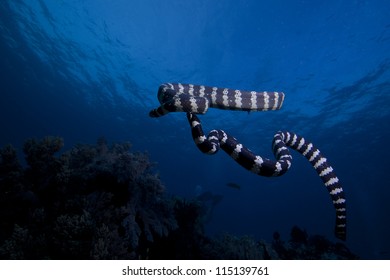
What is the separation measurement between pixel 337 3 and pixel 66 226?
62.8ft

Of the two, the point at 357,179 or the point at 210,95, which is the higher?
the point at 357,179

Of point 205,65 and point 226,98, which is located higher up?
point 205,65

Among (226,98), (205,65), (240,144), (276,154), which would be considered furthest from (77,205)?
(205,65)

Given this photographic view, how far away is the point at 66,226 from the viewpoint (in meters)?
4.56

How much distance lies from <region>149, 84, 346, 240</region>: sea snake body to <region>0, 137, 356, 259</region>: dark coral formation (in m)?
1.96

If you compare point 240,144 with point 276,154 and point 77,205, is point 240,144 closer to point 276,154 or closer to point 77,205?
point 276,154

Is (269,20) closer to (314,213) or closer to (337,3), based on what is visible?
(337,3)

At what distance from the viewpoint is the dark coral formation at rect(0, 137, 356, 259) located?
4.55m

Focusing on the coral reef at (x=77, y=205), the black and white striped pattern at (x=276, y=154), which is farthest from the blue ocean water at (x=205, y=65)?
the coral reef at (x=77, y=205)

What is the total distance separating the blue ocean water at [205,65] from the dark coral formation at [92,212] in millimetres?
8442

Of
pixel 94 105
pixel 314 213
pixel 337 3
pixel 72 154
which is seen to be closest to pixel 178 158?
pixel 94 105

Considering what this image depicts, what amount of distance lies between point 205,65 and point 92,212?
19.7 metres

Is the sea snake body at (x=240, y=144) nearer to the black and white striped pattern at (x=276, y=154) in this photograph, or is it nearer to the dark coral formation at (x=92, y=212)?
the black and white striped pattern at (x=276, y=154)

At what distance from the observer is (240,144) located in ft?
16.3
